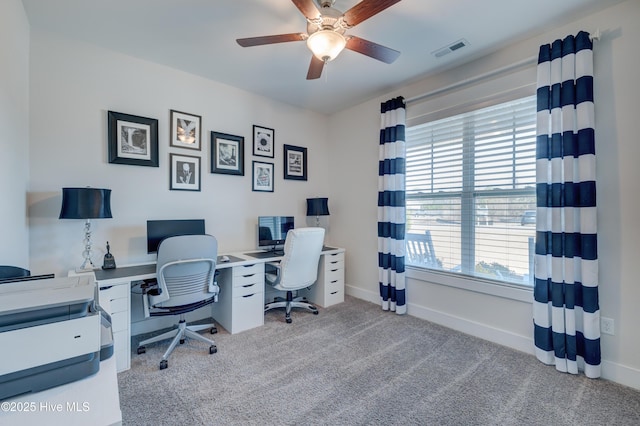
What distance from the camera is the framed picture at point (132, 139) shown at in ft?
8.48

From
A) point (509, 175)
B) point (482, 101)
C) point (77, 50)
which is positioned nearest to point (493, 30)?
point (482, 101)

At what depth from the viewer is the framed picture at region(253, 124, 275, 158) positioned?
354 cm

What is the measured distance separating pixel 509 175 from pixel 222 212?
2.94 m

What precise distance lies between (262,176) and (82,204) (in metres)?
1.86

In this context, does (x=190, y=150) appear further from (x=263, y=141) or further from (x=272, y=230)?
(x=272, y=230)

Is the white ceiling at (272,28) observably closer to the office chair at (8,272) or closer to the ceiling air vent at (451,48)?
the ceiling air vent at (451,48)

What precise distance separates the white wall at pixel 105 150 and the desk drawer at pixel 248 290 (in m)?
0.67

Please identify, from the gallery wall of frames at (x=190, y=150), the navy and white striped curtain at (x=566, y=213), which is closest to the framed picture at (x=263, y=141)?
the gallery wall of frames at (x=190, y=150)

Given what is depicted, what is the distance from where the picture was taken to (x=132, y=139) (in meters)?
2.69

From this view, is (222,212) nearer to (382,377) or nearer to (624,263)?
(382,377)

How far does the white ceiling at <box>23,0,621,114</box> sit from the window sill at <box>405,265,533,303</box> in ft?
6.97

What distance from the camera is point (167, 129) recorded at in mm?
2908

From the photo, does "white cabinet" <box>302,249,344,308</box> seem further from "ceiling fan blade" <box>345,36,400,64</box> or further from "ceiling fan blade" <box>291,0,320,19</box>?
"ceiling fan blade" <box>291,0,320,19</box>

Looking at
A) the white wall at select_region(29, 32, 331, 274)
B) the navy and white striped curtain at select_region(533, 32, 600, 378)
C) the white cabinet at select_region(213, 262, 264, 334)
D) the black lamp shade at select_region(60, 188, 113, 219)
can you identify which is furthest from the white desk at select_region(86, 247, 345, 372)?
the navy and white striped curtain at select_region(533, 32, 600, 378)
